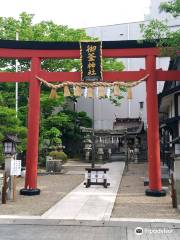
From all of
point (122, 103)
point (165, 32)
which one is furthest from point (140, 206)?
point (122, 103)

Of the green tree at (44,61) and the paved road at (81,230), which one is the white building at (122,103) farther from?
the paved road at (81,230)

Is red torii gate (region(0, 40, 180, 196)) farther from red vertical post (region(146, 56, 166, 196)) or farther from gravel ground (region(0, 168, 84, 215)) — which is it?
gravel ground (region(0, 168, 84, 215))

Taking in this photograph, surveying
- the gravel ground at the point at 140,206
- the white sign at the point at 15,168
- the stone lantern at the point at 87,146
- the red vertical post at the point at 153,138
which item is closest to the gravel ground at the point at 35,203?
the white sign at the point at 15,168

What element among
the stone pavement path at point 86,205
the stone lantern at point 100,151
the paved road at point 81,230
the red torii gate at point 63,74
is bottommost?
the stone pavement path at point 86,205

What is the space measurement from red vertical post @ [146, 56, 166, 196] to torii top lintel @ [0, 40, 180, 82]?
0.99 ft

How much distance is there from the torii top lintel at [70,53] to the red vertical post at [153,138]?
0.30 metres

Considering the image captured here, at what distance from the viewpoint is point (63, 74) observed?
642 inches

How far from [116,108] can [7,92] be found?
58.0ft

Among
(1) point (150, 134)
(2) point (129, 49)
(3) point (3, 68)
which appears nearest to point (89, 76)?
(2) point (129, 49)

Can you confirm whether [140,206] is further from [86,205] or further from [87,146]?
[87,146]

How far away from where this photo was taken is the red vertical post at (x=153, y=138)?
15.6 metres

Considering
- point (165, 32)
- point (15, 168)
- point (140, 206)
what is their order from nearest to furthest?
point (140, 206) < point (165, 32) < point (15, 168)

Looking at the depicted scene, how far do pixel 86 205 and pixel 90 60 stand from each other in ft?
20.4

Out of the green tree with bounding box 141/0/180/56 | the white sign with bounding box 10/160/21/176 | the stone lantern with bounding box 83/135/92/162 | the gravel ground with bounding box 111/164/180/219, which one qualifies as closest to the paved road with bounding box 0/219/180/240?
the gravel ground with bounding box 111/164/180/219
